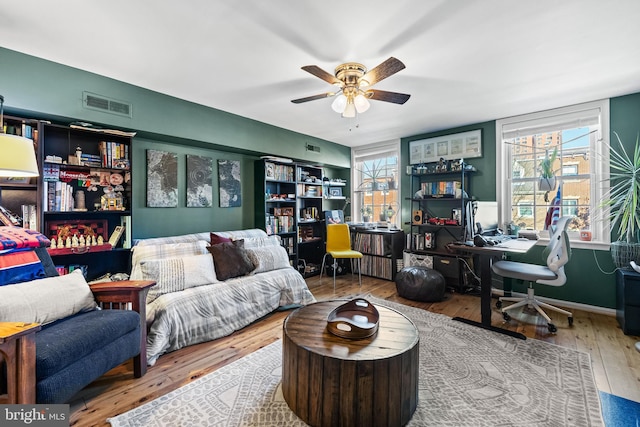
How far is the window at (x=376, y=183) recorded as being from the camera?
5.01 m

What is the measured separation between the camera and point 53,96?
7.52 feet

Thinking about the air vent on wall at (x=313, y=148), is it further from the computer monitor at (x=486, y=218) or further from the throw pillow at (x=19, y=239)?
the throw pillow at (x=19, y=239)

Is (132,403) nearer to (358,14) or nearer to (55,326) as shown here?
→ (55,326)

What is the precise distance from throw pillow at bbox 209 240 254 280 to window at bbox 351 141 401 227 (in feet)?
9.26

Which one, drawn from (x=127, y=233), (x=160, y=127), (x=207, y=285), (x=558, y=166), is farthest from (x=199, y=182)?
(x=558, y=166)

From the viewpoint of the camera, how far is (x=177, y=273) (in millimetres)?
2576

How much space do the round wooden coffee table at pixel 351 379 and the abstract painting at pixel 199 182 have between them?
8.24 feet

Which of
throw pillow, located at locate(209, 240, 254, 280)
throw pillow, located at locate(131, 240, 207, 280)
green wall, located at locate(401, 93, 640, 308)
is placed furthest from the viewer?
green wall, located at locate(401, 93, 640, 308)

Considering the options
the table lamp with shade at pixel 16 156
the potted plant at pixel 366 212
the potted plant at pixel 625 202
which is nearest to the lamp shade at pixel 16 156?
the table lamp with shade at pixel 16 156

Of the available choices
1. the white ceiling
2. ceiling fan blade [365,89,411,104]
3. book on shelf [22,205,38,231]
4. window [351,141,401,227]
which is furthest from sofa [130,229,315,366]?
window [351,141,401,227]

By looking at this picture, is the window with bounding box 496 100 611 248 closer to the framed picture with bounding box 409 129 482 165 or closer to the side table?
the framed picture with bounding box 409 129 482 165

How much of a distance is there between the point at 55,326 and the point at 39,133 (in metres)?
1.64

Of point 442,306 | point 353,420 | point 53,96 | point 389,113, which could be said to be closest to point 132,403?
point 353,420

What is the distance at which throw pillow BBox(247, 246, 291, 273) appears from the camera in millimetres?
3225
